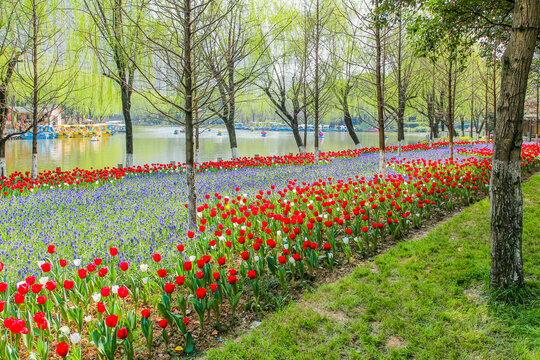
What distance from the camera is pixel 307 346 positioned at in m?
3.15

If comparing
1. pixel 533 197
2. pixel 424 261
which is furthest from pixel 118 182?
pixel 533 197

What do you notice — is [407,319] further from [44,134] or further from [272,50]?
[44,134]

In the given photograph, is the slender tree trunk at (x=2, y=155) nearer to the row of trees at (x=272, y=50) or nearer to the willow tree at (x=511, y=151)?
the row of trees at (x=272, y=50)

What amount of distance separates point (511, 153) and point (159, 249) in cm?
460

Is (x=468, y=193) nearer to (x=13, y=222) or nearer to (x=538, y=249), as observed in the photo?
(x=538, y=249)

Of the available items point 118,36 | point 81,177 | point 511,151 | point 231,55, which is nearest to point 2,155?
point 81,177

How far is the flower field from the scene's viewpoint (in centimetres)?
312

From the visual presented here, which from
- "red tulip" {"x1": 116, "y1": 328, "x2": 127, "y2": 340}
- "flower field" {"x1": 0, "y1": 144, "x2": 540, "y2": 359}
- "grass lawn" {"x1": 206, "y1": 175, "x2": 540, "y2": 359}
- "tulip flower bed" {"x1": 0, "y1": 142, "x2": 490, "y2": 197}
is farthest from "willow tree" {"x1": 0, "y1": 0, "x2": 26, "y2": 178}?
"grass lawn" {"x1": 206, "y1": 175, "x2": 540, "y2": 359}

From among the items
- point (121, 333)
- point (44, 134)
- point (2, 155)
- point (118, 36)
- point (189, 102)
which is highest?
point (44, 134)

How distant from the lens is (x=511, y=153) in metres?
3.51

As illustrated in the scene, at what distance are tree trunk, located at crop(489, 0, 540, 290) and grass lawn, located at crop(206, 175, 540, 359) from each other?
43cm

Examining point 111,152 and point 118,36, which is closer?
point 118,36

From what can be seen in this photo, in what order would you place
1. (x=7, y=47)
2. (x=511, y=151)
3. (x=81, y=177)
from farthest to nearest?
(x=7, y=47) → (x=81, y=177) → (x=511, y=151)

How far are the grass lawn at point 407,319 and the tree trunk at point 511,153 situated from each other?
43 cm
